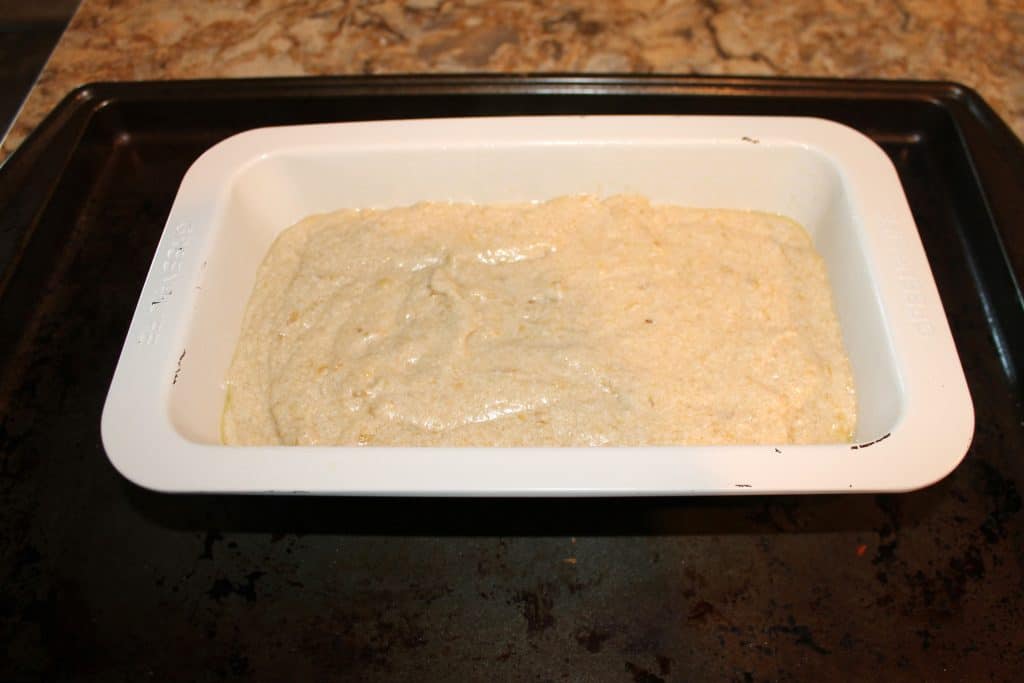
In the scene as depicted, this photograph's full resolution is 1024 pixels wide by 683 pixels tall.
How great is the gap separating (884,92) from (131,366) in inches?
57.5

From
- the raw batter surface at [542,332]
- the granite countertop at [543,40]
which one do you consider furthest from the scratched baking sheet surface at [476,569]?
the granite countertop at [543,40]

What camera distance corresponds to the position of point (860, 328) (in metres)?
1.12

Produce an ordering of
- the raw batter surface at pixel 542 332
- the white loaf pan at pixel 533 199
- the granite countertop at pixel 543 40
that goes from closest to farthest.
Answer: the white loaf pan at pixel 533 199 → the raw batter surface at pixel 542 332 → the granite countertop at pixel 543 40

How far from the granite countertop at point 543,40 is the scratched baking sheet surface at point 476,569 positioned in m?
0.56

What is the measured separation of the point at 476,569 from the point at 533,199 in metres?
0.66

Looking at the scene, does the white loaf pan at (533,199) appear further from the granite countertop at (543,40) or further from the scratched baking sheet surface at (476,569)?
the granite countertop at (543,40)

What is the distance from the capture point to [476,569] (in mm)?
1070

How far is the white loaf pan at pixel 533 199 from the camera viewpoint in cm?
91

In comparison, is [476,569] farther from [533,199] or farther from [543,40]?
[543,40]

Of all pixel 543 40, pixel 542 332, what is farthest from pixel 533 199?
pixel 543 40

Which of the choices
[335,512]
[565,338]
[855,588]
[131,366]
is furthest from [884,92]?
[131,366]

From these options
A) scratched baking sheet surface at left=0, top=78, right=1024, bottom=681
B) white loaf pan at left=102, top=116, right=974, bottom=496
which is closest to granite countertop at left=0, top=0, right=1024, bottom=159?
white loaf pan at left=102, top=116, right=974, bottom=496

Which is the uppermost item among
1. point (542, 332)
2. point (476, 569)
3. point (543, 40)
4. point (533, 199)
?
point (543, 40)

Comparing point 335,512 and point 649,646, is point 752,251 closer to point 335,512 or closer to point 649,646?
point 649,646
